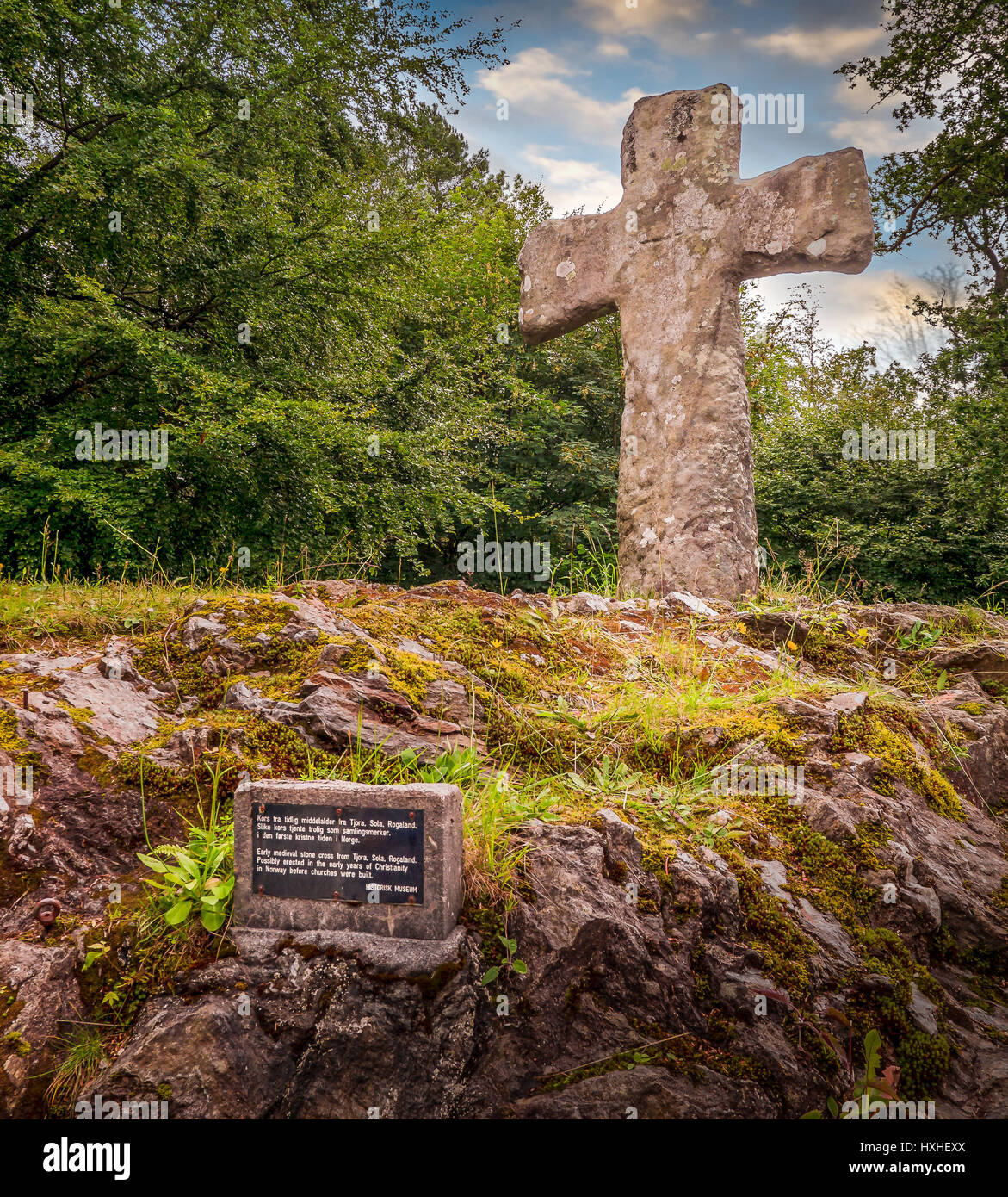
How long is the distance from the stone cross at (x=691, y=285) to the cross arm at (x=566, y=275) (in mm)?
13

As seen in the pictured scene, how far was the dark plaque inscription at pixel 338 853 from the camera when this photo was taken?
7.43 ft

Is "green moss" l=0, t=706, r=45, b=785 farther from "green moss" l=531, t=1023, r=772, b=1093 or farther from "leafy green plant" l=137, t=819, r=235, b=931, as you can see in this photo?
"green moss" l=531, t=1023, r=772, b=1093

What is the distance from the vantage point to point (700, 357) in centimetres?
568

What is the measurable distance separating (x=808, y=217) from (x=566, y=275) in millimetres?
1872

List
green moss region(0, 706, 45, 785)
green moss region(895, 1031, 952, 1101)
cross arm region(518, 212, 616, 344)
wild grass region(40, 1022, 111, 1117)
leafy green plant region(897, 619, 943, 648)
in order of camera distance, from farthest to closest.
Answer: cross arm region(518, 212, 616, 344) < leafy green plant region(897, 619, 943, 648) < green moss region(0, 706, 45, 785) < green moss region(895, 1031, 952, 1101) < wild grass region(40, 1022, 111, 1117)

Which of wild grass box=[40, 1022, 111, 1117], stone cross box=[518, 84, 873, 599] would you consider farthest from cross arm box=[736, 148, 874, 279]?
wild grass box=[40, 1022, 111, 1117]

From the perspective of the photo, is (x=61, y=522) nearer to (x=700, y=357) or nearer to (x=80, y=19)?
(x=80, y=19)

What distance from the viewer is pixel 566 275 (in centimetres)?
620

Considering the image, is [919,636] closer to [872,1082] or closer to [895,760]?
[895,760]

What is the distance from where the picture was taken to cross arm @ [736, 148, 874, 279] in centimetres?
525

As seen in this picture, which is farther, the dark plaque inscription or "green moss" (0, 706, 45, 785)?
"green moss" (0, 706, 45, 785)

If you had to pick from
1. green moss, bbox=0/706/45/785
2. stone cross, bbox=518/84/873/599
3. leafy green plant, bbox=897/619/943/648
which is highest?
stone cross, bbox=518/84/873/599

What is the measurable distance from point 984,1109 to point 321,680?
8.83 ft

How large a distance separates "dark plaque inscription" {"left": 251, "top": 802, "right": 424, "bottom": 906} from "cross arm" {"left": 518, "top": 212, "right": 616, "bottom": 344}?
4.92m
